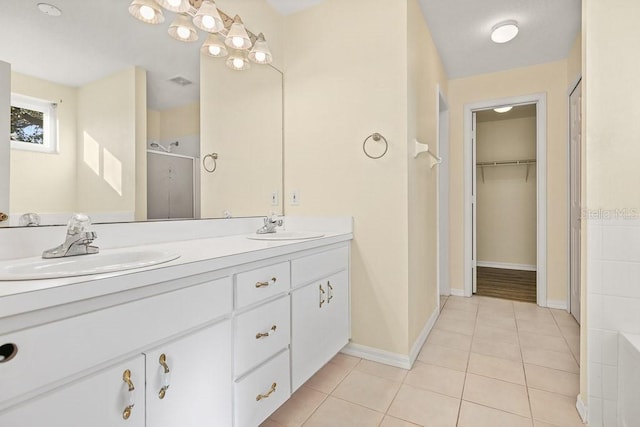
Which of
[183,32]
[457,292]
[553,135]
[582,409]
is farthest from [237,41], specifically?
[457,292]

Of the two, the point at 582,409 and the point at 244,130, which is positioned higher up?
the point at 244,130

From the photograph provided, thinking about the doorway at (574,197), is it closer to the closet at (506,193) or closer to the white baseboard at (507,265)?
the closet at (506,193)

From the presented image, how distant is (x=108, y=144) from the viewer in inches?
51.4

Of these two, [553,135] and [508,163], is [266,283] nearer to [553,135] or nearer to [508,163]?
[553,135]

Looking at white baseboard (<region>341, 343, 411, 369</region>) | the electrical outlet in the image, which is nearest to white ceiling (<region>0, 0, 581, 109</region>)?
the electrical outlet

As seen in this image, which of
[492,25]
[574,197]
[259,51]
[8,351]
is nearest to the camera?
[8,351]

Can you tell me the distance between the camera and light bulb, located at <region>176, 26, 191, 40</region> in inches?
64.2

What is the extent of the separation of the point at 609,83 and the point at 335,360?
2.08 metres

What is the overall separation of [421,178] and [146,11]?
1933mm

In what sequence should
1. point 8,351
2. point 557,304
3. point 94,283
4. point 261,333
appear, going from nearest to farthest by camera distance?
point 8,351 < point 94,283 < point 261,333 < point 557,304

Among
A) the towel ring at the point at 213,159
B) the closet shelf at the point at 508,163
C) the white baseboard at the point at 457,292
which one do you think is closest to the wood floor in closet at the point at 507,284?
the white baseboard at the point at 457,292

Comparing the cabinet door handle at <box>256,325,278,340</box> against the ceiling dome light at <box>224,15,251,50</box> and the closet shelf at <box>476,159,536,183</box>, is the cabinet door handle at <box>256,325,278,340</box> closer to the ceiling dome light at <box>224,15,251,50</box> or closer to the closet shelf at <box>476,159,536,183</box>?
the ceiling dome light at <box>224,15,251,50</box>

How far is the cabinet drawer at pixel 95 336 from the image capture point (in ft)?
2.08

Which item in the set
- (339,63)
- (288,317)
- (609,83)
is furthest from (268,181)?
(609,83)
